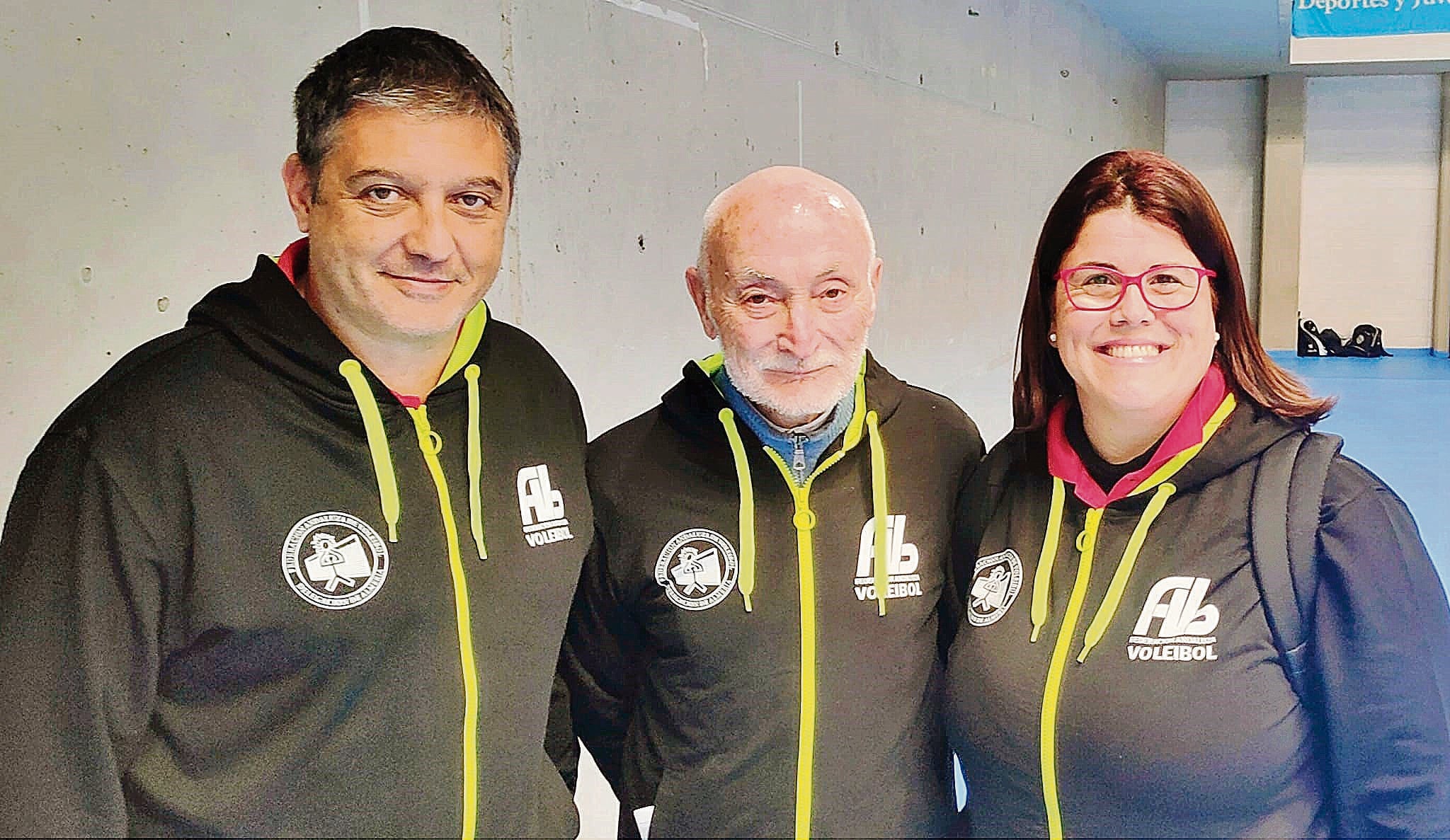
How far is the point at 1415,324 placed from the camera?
12945 mm

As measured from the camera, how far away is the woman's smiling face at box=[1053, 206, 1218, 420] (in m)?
1.50

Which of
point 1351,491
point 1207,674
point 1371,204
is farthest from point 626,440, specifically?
point 1371,204

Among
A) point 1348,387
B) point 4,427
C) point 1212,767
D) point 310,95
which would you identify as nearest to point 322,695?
point 4,427

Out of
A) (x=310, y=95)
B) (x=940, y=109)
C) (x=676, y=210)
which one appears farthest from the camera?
(x=940, y=109)

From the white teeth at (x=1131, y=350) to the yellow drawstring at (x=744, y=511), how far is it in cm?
51

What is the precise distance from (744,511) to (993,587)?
0.35 m

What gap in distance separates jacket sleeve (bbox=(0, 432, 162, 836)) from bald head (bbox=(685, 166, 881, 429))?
2.55ft

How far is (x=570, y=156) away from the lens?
272 cm

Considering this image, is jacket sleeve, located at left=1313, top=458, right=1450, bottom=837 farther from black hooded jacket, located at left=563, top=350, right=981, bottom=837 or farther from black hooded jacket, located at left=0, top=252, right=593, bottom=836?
black hooded jacket, located at left=0, top=252, right=593, bottom=836

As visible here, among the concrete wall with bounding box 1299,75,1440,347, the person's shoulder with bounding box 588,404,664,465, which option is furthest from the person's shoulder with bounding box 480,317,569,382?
the concrete wall with bounding box 1299,75,1440,347

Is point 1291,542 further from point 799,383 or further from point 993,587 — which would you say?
point 799,383

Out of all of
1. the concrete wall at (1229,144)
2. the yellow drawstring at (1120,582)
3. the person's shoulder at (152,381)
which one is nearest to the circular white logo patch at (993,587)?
the yellow drawstring at (1120,582)

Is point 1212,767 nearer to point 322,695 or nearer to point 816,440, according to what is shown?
point 816,440

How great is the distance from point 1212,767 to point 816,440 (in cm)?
64
